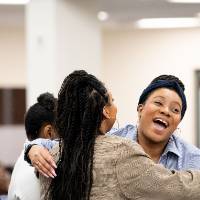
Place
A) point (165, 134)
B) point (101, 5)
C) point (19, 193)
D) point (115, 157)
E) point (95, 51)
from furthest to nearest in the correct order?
1. point (101, 5)
2. point (95, 51)
3. point (19, 193)
4. point (165, 134)
5. point (115, 157)

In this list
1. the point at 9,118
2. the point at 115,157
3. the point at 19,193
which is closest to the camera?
the point at 115,157

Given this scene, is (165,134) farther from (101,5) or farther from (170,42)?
(170,42)

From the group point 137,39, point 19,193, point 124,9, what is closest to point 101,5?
point 124,9

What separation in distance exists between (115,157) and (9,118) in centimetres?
779

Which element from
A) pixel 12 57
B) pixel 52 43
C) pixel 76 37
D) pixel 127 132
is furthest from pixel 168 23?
pixel 127 132

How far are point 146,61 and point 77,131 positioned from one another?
7.88m

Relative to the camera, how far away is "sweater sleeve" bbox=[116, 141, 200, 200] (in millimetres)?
1786

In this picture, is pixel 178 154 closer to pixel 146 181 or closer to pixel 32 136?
pixel 146 181

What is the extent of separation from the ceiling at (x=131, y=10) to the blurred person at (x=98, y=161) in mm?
4672

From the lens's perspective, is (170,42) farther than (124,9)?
Yes

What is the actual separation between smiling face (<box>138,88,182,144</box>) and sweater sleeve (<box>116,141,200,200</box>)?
1.03 feet

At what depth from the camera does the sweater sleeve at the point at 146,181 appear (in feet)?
5.86

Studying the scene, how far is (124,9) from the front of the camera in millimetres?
7645

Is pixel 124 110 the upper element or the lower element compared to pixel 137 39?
lower
